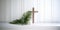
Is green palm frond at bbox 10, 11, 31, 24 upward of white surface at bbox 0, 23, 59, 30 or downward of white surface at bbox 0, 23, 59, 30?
upward

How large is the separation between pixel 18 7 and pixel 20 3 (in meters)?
0.08

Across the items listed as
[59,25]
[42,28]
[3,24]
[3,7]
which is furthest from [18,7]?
[59,25]

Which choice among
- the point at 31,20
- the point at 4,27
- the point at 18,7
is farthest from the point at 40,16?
the point at 4,27

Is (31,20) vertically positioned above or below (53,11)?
below

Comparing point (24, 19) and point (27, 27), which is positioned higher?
point (24, 19)

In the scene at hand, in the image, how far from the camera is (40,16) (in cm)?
143

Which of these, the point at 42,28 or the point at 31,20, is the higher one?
the point at 31,20

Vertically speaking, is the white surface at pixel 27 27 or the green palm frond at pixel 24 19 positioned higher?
the green palm frond at pixel 24 19

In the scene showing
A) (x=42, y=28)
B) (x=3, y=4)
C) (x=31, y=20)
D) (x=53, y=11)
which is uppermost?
(x=3, y=4)

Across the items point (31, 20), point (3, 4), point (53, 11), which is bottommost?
point (31, 20)

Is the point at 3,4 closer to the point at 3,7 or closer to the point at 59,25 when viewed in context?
the point at 3,7

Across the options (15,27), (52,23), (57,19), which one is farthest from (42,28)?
(15,27)

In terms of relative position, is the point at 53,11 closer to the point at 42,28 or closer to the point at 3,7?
the point at 42,28

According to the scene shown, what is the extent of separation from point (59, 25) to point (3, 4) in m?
1.00
